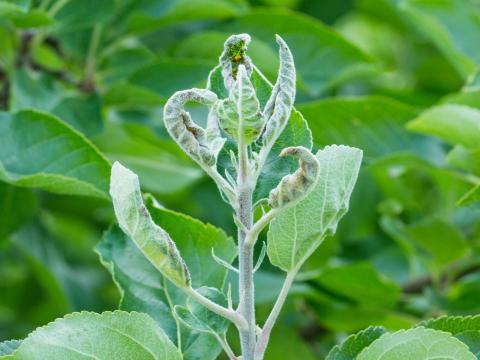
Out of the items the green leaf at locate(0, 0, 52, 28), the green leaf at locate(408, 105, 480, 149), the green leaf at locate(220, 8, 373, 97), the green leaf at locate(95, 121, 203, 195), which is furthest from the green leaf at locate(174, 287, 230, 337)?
the green leaf at locate(220, 8, 373, 97)

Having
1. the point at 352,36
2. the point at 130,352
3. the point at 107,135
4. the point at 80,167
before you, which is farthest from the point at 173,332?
the point at 352,36

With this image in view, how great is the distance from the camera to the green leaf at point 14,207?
66.3 inches

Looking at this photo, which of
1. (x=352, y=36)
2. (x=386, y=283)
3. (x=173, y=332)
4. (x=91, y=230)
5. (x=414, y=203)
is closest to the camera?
(x=173, y=332)

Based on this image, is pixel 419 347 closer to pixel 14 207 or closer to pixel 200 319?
pixel 200 319

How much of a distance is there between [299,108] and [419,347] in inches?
28.5

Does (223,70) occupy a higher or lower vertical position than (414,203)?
higher

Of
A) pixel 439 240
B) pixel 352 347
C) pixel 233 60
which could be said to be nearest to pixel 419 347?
pixel 352 347

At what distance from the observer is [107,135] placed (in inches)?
76.1

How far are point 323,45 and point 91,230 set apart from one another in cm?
98

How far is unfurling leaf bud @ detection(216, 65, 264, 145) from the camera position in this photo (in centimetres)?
91

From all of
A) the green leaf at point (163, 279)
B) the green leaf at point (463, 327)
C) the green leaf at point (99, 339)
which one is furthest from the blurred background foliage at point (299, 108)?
the green leaf at point (99, 339)

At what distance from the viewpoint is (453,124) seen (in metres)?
1.40

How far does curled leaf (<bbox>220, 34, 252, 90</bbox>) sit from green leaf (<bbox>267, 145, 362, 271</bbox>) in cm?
11

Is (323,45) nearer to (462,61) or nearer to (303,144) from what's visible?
(462,61)
